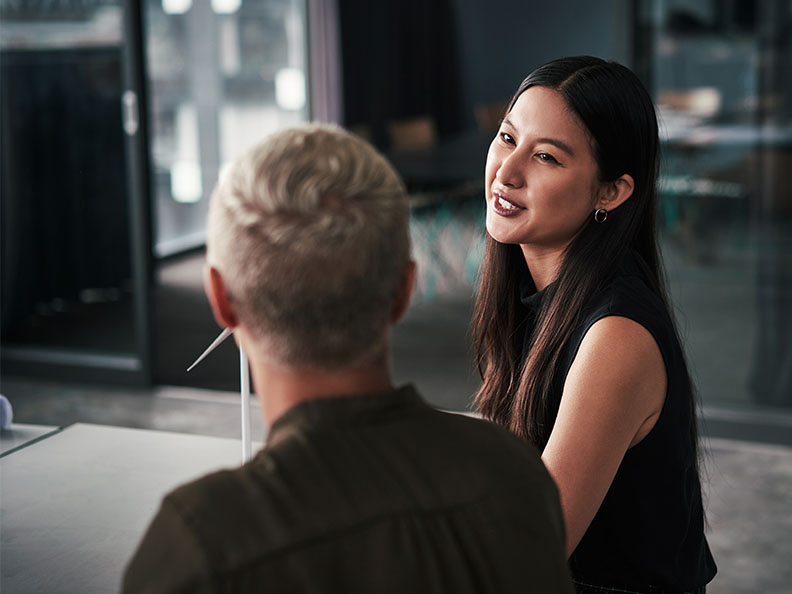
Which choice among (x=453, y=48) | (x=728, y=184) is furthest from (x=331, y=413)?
(x=453, y=48)

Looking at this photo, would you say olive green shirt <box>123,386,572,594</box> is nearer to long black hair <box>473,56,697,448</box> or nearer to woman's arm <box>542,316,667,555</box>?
woman's arm <box>542,316,667,555</box>

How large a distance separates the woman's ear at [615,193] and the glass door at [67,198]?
326 cm

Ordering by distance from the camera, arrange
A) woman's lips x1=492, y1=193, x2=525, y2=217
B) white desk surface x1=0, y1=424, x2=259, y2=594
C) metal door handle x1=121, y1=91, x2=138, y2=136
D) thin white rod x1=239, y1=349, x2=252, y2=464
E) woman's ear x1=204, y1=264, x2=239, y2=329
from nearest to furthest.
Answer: woman's ear x1=204, y1=264, x2=239, y2=329 → white desk surface x1=0, y1=424, x2=259, y2=594 → thin white rod x1=239, y1=349, x2=252, y2=464 → woman's lips x1=492, y1=193, x2=525, y2=217 → metal door handle x1=121, y1=91, x2=138, y2=136

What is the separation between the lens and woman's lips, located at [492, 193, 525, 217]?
154cm

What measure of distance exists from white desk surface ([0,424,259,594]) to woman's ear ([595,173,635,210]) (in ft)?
2.38

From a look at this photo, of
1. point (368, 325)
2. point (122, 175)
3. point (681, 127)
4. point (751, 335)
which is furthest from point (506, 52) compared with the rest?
point (368, 325)

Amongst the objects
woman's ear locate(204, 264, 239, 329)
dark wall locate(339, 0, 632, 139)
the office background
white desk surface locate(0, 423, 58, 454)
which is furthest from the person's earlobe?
dark wall locate(339, 0, 632, 139)

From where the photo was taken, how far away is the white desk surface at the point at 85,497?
131cm

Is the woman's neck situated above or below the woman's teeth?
below

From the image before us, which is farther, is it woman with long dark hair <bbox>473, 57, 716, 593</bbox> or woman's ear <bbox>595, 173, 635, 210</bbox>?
woman's ear <bbox>595, 173, 635, 210</bbox>

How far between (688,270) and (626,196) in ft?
8.06

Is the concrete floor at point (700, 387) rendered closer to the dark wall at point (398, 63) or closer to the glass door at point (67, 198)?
the glass door at point (67, 198)

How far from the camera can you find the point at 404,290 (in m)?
0.88

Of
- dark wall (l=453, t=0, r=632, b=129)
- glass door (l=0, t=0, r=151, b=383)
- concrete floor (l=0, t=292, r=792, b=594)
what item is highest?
dark wall (l=453, t=0, r=632, b=129)
